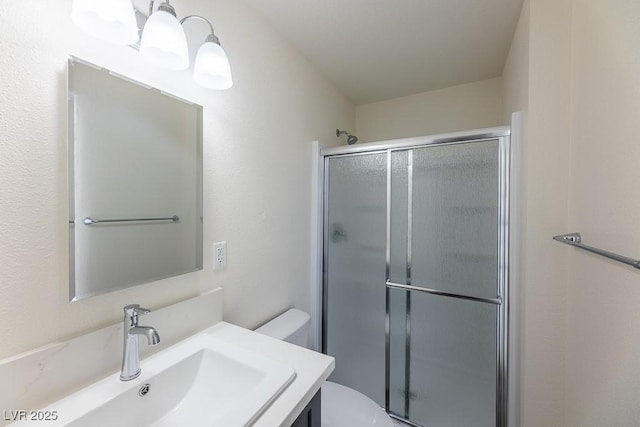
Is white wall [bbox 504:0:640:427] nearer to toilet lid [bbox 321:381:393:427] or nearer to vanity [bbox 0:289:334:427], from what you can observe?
toilet lid [bbox 321:381:393:427]

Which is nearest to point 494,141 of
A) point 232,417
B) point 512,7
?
point 512,7

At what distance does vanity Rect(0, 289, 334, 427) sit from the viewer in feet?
2.02

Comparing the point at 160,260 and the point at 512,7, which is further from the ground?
the point at 512,7

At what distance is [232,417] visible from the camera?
1.98ft

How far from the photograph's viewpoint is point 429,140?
5.10 ft

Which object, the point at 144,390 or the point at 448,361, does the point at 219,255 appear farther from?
the point at 448,361

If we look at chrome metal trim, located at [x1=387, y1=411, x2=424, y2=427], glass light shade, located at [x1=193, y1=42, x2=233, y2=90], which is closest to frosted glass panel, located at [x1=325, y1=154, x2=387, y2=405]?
chrome metal trim, located at [x1=387, y1=411, x2=424, y2=427]

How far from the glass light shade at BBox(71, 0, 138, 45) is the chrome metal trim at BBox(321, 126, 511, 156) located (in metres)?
1.29

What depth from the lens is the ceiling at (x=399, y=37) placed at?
1283mm

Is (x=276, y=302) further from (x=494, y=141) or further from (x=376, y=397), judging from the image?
(x=494, y=141)

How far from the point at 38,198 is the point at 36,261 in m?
0.16

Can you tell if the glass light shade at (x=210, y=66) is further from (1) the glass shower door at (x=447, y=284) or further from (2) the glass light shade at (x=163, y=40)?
(1) the glass shower door at (x=447, y=284)

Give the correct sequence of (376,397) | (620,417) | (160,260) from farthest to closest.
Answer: (376,397)
(160,260)
(620,417)

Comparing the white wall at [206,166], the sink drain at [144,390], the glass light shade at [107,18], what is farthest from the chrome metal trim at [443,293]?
the glass light shade at [107,18]
